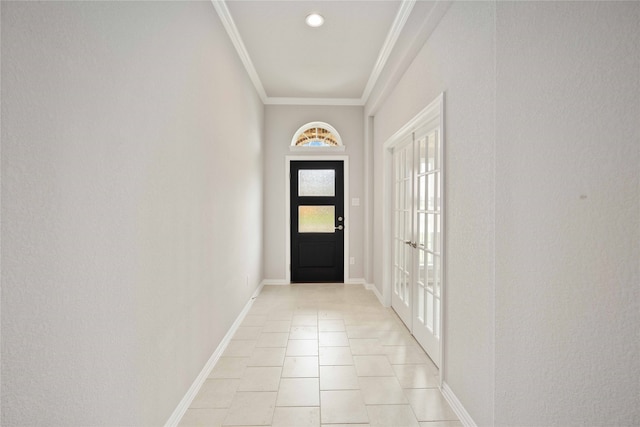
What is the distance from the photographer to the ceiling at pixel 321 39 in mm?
2363

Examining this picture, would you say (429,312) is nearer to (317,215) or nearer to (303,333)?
(303,333)

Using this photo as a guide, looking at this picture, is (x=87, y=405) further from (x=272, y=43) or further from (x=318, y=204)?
(x=318, y=204)

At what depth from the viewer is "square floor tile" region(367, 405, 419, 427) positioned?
1.67m

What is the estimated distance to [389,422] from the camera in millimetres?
1674

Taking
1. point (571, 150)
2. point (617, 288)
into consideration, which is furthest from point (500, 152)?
point (617, 288)

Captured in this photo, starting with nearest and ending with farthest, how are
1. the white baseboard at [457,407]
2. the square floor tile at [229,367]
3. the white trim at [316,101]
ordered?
1. the white baseboard at [457,407]
2. the square floor tile at [229,367]
3. the white trim at [316,101]

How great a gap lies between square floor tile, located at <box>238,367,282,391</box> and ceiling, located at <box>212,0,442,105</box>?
280cm

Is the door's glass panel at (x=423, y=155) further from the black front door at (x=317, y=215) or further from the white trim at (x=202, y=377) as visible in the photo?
the white trim at (x=202, y=377)

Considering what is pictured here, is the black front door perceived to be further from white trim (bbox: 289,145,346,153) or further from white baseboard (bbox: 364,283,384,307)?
white baseboard (bbox: 364,283,384,307)

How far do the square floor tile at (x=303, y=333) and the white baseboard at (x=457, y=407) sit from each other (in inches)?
48.5

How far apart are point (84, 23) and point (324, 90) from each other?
352cm

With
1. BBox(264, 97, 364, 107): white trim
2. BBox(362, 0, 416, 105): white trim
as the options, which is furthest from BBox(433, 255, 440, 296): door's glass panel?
BBox(264, 97, 364, 107): white trim

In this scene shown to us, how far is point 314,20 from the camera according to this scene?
2.55m

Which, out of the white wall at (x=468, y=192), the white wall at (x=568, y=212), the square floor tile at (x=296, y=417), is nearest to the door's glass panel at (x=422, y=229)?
the white wall at (x=468, y=192)
